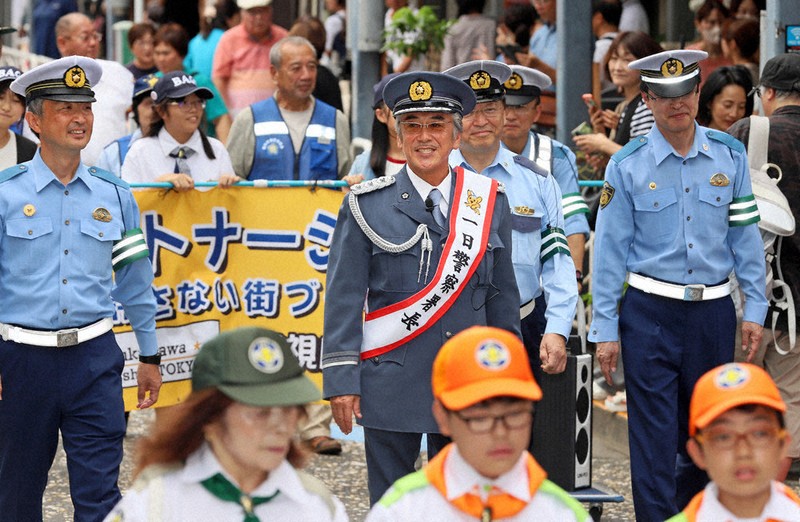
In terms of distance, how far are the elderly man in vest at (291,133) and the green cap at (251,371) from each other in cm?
611

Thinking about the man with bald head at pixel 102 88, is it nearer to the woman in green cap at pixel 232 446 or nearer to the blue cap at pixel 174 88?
the blue cap at pixel 174 88

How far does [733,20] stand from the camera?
1163 centimetres

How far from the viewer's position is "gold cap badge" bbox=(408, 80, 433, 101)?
6223mm

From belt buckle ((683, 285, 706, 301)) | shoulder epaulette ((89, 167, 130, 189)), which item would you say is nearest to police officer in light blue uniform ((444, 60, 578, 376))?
belt buckle ((683, 285, 706, 301))

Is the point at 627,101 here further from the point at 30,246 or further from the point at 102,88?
the point at 30,246

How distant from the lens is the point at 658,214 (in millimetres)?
7418

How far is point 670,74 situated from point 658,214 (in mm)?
621

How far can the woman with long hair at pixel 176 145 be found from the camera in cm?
988

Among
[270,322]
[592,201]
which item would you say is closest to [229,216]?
[270,322]

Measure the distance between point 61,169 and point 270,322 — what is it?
3.15 metres

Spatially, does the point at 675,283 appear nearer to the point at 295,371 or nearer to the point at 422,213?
the point at 422,213

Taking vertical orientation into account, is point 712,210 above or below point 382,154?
below

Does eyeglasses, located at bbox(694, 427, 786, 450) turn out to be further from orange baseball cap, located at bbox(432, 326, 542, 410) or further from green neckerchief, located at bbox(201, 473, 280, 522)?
green neckerchief, located at bbox(201, 473, 280, 522)

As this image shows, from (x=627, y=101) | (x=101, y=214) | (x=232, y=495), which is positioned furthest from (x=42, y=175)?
(x=627, y=101)
